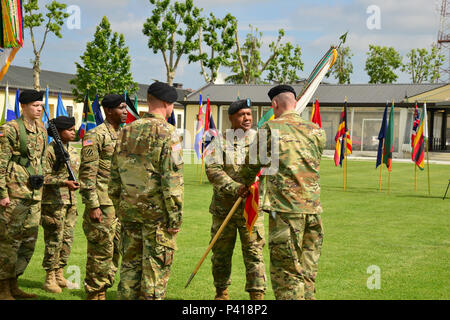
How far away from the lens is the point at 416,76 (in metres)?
75.9

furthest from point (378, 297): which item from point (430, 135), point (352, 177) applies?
point (430, 135)

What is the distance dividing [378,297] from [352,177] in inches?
762

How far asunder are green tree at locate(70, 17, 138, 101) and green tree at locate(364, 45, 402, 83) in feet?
126

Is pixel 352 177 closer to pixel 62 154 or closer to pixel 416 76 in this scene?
pixel 62 154

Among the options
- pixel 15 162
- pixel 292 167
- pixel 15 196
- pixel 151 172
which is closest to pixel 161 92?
pixel 151 172

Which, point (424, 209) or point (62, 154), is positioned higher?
point (62, 154)

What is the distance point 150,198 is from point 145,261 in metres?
0.57

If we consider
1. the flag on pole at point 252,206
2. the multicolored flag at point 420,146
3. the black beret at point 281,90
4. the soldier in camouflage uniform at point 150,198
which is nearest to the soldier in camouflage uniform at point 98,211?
the soldier in camouflage uniform at point 150,198

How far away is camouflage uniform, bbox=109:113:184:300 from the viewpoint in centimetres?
485

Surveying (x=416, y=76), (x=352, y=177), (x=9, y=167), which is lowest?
(x=352, y=177)

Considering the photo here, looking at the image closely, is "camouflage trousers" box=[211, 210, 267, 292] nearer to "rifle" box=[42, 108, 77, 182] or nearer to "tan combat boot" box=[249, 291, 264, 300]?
Result: "tan combat boot" box=[249, 291, 264, 300]

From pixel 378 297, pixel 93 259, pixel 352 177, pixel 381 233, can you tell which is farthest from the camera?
pixel 352 177

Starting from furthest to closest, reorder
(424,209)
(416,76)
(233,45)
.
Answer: (416,76) < (233,45) < (424,209)

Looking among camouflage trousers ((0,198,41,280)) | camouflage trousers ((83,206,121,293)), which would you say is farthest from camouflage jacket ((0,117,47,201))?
camouflage trousers ((83,206,121,293))
